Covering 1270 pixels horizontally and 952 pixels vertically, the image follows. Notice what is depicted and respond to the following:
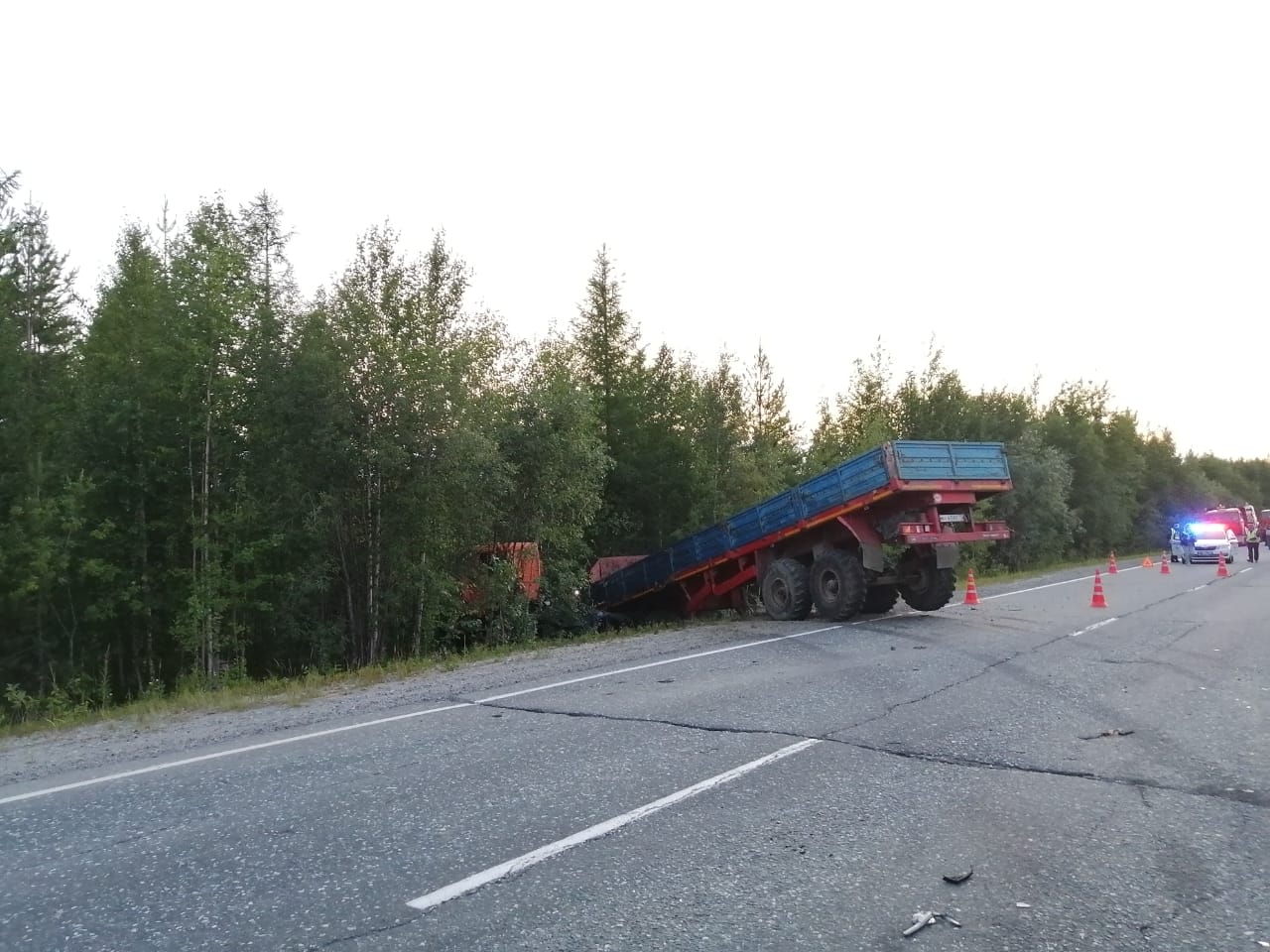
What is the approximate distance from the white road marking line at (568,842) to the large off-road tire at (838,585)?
10525mm

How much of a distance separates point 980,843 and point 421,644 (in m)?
13.9

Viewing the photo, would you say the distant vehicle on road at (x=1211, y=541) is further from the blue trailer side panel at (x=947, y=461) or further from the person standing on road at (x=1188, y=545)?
the blue trailer side panel at (x=947, y=461)

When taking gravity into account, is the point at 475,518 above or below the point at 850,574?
above

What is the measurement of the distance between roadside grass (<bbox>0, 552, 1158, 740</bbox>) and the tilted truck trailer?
3.00m

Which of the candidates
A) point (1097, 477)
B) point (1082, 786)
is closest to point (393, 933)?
point (1082, 786)

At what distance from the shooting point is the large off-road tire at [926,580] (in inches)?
714

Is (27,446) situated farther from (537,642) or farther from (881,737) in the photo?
(881,737)

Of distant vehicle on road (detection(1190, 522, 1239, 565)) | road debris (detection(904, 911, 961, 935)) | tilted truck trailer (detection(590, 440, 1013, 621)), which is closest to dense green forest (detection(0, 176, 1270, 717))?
tilted truck trailer (detection(590, 440, 1013, 621))

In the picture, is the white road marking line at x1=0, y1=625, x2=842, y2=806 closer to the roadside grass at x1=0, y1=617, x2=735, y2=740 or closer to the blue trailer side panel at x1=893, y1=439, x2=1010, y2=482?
the roadside grass at x1=0, y1=617, x2=735, y2=740

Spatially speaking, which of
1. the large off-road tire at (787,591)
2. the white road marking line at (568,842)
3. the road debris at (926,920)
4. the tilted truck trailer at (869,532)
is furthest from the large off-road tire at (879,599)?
the road debris at (926,920)

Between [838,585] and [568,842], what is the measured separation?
42.2 ft

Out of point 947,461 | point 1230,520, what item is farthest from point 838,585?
point 1230,520

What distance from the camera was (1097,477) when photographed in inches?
2292

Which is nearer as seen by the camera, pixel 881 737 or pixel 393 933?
pixel 393 933
